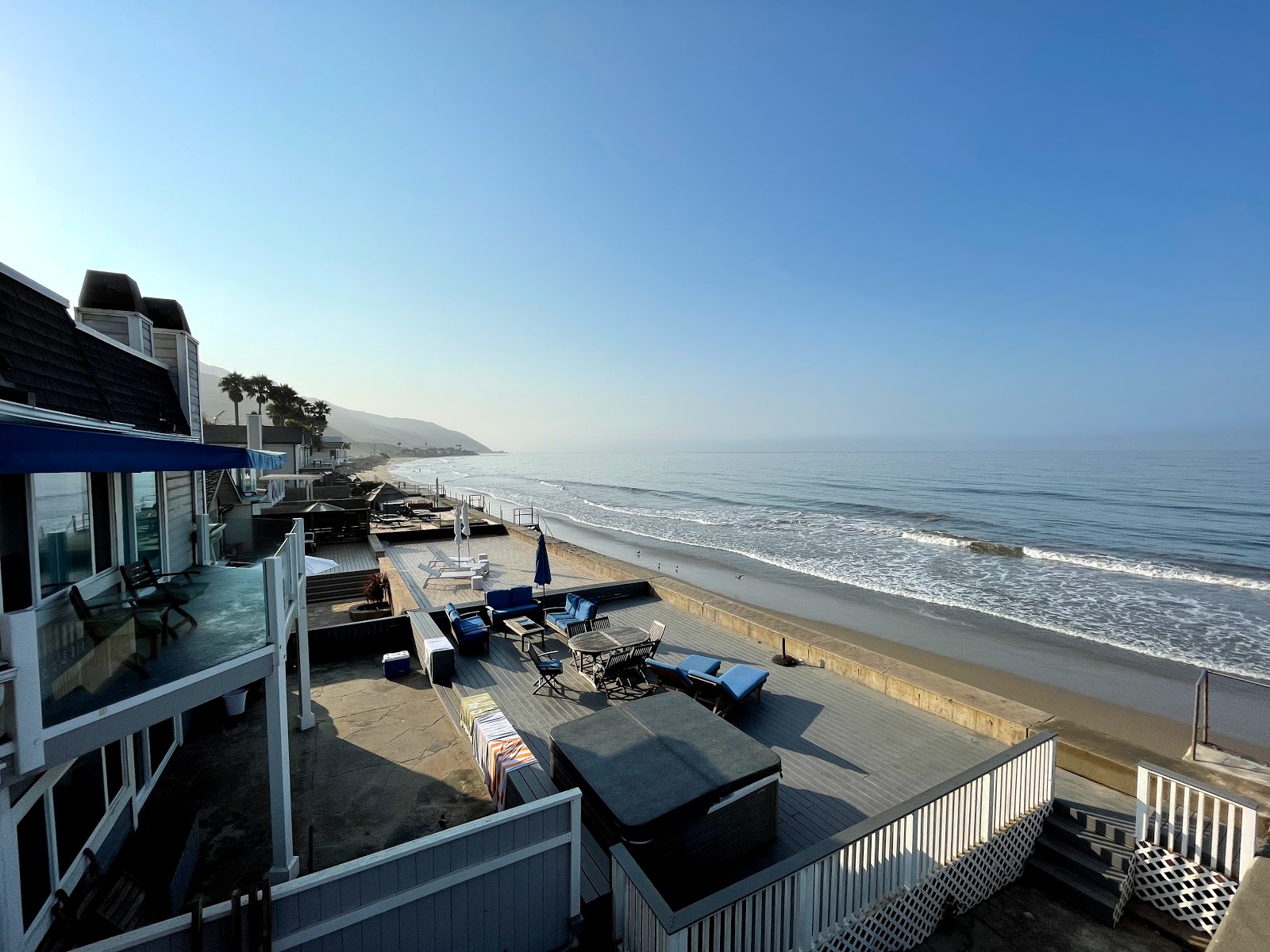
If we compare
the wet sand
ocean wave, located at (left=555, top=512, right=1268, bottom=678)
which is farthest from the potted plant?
ocean wave, located at (left=555, top=512, right=1268, bottom=678)

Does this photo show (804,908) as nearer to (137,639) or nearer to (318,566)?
(137,639)

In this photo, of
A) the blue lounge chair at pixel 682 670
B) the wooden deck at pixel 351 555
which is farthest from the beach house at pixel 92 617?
the wooden deck at pixel 351 555

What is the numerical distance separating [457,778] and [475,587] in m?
8.10

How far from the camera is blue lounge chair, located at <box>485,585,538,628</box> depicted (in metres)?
10.8

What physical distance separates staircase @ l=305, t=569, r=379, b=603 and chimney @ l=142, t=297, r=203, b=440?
6.60 m

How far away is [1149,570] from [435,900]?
105 ft

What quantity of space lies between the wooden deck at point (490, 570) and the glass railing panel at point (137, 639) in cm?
762

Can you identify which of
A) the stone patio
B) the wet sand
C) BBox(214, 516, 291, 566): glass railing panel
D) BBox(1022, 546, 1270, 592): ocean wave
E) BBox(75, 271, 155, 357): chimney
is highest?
BBox(75, 271, 155, 357): chimney

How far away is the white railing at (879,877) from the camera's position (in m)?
3.59

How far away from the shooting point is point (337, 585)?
49.1ft

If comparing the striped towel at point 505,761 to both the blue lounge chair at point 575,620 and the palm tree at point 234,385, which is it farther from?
the palm tree at point 234,385

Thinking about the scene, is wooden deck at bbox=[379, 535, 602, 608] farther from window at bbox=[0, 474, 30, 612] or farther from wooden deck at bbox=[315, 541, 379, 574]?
window at bbox=[0, 474, 30, 612]

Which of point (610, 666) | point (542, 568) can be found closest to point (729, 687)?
point (610, 666)

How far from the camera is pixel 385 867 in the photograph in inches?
138
